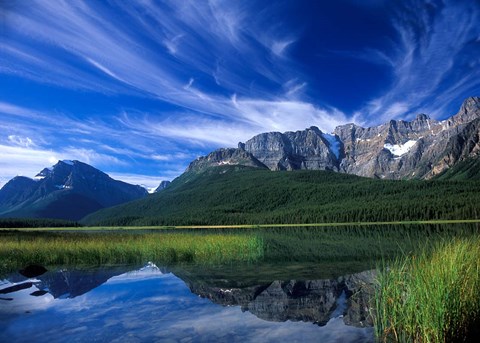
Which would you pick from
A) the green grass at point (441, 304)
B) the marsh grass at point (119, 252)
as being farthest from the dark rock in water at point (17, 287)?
the green grass at point (441, 304)

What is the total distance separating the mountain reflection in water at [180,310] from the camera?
15758 mm

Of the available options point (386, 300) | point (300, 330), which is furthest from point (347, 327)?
point (386, 300)

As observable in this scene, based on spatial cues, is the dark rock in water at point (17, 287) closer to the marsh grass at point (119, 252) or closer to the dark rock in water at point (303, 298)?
the marsh grass at point (119, 252)

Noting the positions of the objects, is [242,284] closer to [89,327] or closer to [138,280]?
[138,280]

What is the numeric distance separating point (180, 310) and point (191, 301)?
219 cm

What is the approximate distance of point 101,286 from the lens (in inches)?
1057

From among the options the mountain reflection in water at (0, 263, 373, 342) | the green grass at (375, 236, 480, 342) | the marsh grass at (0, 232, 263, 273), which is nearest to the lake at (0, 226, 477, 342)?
the mountain reflection in water at (0, 263, 373, 342)

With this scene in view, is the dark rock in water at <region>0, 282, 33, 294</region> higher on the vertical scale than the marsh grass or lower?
lower

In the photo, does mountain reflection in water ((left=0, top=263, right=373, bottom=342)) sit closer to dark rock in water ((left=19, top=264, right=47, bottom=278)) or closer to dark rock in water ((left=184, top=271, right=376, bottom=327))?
dark rock in water ((left=184, top=271, right=376, bottom=327))

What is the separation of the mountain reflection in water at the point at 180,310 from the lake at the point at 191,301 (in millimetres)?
44

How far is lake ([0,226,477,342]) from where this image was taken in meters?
16.0

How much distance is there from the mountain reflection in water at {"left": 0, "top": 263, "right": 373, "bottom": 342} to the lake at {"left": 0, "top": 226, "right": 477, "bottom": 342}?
44 millimetres

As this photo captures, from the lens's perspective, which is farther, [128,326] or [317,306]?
[317,306]

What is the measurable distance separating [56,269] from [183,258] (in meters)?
12.1
